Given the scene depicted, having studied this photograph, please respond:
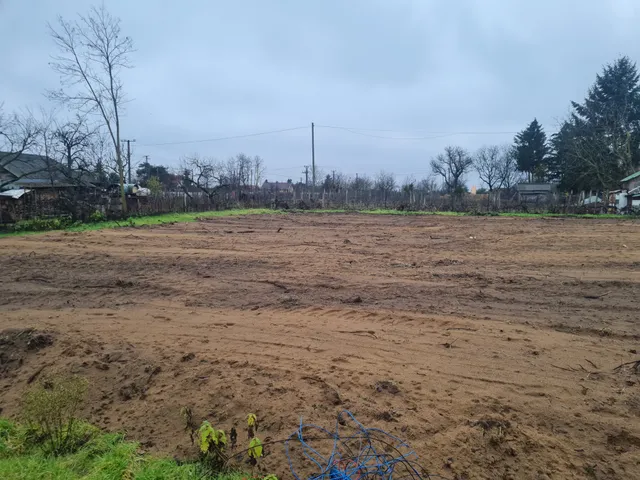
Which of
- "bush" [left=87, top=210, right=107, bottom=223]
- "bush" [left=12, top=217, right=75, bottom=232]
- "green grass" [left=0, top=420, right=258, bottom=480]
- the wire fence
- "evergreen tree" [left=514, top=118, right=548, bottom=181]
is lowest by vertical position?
"green grass" [left=0, top=420, right=258, bottom=480]

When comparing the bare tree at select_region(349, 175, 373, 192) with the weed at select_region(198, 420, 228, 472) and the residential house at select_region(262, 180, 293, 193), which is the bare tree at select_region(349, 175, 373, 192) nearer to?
the residential house at select_region(262, 180, 293, 193)

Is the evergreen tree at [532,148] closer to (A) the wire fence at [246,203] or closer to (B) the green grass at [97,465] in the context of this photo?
(A) the wire fence at [246,203]

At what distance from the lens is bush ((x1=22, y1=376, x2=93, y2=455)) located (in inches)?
111

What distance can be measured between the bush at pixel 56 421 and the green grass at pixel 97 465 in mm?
85

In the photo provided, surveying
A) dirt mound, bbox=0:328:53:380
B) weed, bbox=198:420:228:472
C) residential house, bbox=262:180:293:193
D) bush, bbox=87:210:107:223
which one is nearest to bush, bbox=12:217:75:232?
bush, bbox=87:210:107:223

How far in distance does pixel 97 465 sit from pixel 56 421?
75cm

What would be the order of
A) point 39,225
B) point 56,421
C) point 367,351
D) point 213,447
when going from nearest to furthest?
1. point 213,447
2. point 56,421
3. point 367,351
4. point 39,225

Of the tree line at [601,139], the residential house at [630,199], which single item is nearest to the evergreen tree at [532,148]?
the tree line at [601,139]

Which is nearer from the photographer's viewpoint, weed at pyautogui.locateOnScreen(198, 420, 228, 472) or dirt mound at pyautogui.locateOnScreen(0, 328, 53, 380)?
weed at pyautogui.locateOnScreen(198, 420, 228, 472)

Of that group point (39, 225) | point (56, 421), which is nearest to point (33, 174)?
point (39, 225)

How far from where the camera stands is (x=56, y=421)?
10.1 feet

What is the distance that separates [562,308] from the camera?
526 cm

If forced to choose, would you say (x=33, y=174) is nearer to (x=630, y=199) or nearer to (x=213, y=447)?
(x=213, y=447)

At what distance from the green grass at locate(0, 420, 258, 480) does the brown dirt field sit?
0.17m
